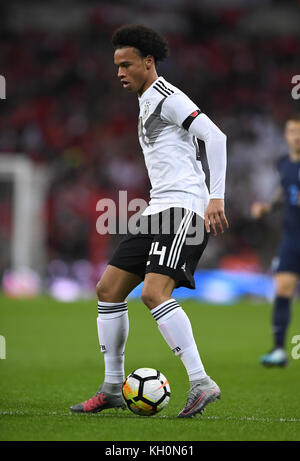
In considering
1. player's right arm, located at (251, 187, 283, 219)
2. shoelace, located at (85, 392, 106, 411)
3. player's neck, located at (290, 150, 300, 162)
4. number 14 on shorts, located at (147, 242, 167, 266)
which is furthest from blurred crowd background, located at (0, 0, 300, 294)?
number 14 on shorts, located at (147, 242, 167, 266)

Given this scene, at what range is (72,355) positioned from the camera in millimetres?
8047

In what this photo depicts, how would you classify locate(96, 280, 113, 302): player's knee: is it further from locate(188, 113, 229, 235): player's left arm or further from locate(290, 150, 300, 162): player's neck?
locate(290, 150, 300, 162): player's neck

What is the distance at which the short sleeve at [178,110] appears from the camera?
14.5 feet

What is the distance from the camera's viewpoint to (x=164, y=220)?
178 inches

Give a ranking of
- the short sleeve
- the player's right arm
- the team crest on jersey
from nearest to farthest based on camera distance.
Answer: the short sleeve < the team crest on jersey < the player's right arm

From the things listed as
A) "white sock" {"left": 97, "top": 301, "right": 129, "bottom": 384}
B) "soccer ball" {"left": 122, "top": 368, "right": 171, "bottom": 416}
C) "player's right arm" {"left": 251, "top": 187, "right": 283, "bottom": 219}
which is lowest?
"soccer ball" {"left": 122, "top": 368, "right": 171, "bottom": 416}

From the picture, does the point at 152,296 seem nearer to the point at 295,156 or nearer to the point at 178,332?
the point at 178,332

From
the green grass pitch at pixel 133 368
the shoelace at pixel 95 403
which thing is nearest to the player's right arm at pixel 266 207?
the green grass pitch at pixel 133 368

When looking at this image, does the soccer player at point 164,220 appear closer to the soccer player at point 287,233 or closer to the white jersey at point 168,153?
the white jersey at point 168,153

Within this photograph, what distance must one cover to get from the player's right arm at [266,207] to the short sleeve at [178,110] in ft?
10.5

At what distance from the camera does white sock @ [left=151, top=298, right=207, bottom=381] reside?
4383 millimetres

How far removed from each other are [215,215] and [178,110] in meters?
0.61

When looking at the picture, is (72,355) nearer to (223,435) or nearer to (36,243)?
(223,435)

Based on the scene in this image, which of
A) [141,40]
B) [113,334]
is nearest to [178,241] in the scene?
[113,334]
